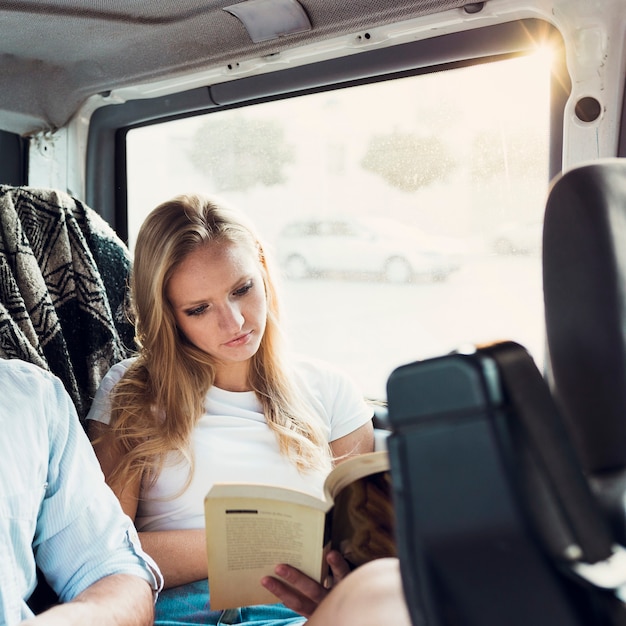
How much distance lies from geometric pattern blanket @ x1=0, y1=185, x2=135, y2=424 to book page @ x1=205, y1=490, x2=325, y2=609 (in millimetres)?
694

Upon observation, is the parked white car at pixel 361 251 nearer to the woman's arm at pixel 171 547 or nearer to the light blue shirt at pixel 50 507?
the woman's arm at pixel 171 547

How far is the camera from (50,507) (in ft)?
4.45

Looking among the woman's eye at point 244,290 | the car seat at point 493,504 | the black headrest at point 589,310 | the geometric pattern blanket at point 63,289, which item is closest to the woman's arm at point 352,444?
the woman's eye at point 244,290

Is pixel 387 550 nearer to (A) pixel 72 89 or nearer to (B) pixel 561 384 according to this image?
(B) pixel 561 384

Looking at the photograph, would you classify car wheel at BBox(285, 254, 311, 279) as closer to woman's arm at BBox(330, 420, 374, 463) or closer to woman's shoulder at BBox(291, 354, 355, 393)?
woman's shoulder at BBox(291, 354, 355, 393)

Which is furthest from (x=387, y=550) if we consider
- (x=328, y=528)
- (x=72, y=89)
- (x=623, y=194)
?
(x=72, y=89)

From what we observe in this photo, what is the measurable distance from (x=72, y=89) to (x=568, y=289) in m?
1.84

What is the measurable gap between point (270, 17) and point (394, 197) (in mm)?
550

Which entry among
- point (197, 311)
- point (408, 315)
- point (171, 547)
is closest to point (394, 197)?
point (408, 315)

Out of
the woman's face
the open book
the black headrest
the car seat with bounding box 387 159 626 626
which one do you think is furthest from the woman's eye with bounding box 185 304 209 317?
the car seat with bounding box 387 159 626 626

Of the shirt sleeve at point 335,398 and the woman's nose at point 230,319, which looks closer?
the woman's nose at point 230,319

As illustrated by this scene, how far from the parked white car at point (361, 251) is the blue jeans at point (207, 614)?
907mm

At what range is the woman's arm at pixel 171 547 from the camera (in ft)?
5.50

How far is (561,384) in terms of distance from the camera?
0.89m
